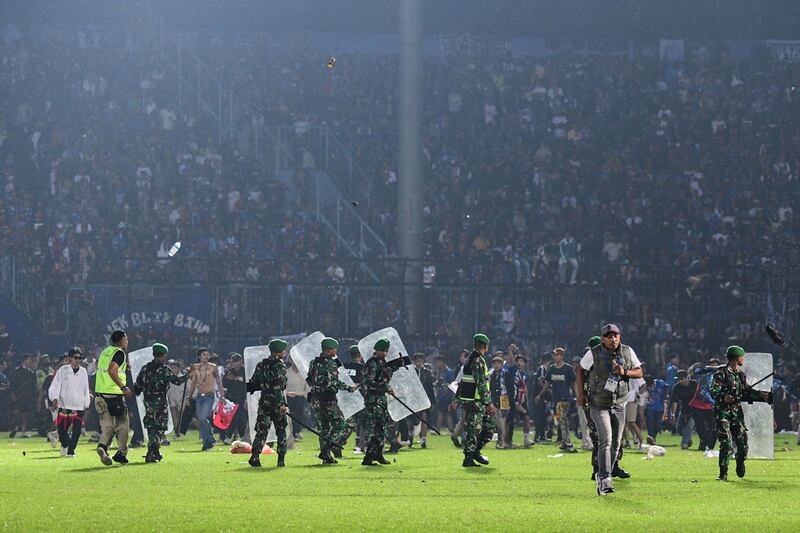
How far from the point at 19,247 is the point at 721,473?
26.4 meters

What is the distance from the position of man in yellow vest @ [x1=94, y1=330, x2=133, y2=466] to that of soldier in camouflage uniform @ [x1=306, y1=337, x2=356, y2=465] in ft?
9.29

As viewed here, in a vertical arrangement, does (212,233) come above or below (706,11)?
below

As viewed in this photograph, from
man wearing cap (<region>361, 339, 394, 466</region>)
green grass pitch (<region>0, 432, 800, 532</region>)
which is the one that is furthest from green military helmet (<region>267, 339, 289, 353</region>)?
green grass pitch (<region>0, 432, 800, 532</region>)

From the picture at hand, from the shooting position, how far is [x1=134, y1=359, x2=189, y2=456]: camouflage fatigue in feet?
74.7

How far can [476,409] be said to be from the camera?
72.4 ft

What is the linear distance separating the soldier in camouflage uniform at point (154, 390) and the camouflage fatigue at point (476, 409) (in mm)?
4401

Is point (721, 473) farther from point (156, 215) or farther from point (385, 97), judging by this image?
point (385, 97)

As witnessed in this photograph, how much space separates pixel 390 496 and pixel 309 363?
8.63m

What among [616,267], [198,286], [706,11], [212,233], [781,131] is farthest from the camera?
[706,11]

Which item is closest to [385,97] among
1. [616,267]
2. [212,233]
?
[212,233]

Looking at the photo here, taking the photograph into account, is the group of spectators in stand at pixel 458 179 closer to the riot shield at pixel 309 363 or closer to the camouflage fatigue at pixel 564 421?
the camouflage fatigue at pixel 564 421

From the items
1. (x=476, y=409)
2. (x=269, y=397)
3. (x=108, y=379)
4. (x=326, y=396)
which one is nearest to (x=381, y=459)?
(x=326, y=396)

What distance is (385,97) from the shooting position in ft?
161

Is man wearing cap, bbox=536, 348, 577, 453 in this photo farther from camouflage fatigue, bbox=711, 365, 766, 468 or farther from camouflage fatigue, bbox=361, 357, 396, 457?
camouflage fatigue, bbox=711, 365, 766, 468
